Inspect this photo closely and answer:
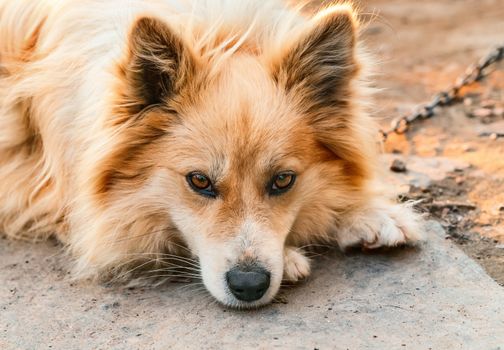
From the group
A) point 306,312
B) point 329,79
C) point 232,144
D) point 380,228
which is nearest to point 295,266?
point 306,312

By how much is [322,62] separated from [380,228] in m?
0.92

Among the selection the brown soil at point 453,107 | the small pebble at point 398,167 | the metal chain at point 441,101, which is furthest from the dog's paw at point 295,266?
the metal chain at point 441,101

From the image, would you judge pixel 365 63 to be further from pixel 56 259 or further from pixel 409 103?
pixel 409 103

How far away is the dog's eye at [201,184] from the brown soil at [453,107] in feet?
4.01

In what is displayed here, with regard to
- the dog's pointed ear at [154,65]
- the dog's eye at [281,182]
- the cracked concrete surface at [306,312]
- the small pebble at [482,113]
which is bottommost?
the cracked concrete surface at [306,312]

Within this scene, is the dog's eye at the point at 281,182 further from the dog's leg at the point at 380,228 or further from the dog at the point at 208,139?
the dog's leg at the point at 380,228

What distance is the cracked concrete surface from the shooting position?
3080 mm

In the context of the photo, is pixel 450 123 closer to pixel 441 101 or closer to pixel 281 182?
pixel 441 101

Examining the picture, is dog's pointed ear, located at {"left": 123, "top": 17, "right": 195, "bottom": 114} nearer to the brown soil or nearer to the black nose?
the black nose

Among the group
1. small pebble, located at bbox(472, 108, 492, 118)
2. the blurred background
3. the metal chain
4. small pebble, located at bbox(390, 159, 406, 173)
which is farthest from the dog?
small pebble, located at bbox(472, 108, 492, 118)

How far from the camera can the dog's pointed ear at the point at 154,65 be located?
3.37m

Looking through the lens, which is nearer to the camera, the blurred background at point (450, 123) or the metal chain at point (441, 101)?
the blurred background at point (450, 123)

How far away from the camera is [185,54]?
11.4 ft

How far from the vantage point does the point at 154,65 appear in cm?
349
